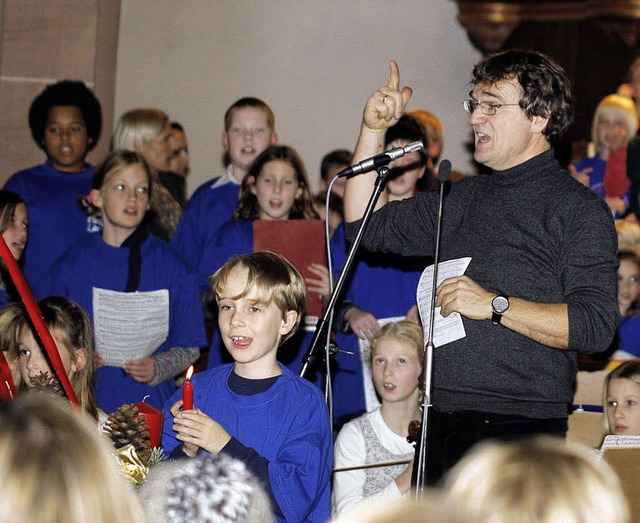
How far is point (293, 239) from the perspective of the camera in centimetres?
399

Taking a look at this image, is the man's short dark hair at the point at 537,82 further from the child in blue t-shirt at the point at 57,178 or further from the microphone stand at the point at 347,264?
the child in blue t-shirt at the point at 57,178

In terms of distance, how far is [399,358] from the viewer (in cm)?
384

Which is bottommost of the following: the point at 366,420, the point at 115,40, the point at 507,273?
the point at 366,420

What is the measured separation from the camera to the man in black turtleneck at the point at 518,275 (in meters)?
2.53

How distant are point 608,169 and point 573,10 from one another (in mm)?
1028

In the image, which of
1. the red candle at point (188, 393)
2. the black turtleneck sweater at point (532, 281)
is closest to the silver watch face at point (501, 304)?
the black turtleneck sweater at point (532, 281)

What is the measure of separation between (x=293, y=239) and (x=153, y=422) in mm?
1564

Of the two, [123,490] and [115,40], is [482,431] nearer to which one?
[123,490]

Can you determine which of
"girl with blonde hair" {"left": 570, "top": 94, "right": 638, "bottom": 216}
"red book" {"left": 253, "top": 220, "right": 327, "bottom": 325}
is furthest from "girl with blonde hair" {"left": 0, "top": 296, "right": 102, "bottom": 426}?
"girl with blonde hair" {"left": 570, "top": 94, "right": 638, "bottom": 216}

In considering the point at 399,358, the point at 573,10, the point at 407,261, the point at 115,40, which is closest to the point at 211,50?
the point at 115,40

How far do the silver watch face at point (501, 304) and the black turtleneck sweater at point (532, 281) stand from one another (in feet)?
0.33

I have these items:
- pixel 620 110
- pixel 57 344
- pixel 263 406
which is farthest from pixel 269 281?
pixel 620 110

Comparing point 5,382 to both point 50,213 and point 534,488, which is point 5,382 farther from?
point 50,213

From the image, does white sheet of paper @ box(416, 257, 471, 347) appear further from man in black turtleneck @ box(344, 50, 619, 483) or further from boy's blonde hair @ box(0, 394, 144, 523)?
boy's blonde hair @ box(0, 394, 144, 523)
